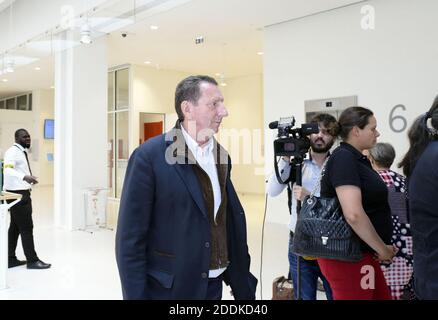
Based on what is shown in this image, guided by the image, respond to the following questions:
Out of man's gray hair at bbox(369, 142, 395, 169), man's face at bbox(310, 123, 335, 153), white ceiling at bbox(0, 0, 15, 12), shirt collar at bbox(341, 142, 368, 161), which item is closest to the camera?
shirt collar at bbox(341, 142, 368, 161)

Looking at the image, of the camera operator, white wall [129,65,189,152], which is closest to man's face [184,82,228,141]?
the camera operator

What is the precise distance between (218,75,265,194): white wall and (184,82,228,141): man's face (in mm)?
10830

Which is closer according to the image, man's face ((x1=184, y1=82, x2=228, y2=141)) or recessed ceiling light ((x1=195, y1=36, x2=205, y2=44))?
man's face ((x1=184, y1=82, x2=228, y2=141))

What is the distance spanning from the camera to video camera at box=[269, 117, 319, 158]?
2.28m

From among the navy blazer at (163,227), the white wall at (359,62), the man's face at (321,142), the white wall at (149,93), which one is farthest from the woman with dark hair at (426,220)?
the white wall at (149,93)

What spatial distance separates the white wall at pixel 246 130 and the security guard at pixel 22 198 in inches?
332

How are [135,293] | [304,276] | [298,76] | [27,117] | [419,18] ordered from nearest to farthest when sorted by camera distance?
[135,293] → [304,276] → [419,18] → [298,76] → [27,117]

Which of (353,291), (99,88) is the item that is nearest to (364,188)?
(353,291)

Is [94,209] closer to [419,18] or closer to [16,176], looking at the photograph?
[16,176]

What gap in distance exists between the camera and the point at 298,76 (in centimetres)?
704

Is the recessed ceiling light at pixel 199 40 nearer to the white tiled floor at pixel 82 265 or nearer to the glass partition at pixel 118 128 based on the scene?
the glass partition at pixel 118 128

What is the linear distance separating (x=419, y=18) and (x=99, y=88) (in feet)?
17.1

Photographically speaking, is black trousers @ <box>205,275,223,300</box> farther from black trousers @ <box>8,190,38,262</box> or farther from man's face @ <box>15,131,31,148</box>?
man's face @ <box>15,131,31,148</box>

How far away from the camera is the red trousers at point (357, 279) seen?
1966 millimetres
